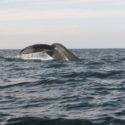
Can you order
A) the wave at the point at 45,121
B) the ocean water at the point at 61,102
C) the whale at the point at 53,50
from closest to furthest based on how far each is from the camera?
the wave at the point at 45,121 < the ocean water at the point at 61,102 < the whale at the point at 53,50

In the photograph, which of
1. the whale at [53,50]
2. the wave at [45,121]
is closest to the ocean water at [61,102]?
the wave at [45,121]

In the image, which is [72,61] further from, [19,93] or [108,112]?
[108,112]

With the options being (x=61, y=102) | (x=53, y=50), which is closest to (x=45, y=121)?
(x=61, y=102)

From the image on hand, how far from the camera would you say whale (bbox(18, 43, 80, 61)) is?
2464 cm

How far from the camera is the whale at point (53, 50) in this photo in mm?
24641

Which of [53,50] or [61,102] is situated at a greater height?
[53,50]

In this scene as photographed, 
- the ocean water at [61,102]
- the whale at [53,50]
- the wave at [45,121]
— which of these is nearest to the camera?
the wave at [45,121]

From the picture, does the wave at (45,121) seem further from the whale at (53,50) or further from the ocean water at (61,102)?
the whale at (53,50)

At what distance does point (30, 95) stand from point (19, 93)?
0.76 m

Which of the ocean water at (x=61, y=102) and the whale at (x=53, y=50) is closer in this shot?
the ocean water at (x=61, y=102)

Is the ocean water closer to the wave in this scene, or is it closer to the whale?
the wave

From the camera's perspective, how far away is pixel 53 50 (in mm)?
26469

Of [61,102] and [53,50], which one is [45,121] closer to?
[61,102]

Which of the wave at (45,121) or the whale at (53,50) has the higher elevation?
the whale at (53,50)
